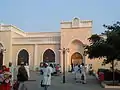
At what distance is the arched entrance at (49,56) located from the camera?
49594mm

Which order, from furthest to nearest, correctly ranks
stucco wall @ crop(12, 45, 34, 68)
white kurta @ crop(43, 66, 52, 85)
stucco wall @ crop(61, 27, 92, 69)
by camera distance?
stucco wall @ crop(12, 45, 34, 68)
stucco wall @ crop(61, 27, 92, 69)
white kurta @ crop(43, 66, 52, 85)

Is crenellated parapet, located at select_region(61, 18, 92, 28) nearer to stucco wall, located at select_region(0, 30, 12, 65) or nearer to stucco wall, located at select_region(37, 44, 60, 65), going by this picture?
stucco wall, located at select_region(37, 44, 60, 65)

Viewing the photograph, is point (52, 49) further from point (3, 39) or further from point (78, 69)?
point (78, 69)

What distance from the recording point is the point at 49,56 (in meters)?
49.9

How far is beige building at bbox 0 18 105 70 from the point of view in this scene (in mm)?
48656

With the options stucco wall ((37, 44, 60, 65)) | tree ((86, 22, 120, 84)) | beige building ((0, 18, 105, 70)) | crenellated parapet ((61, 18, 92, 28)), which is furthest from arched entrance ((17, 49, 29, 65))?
tree ((86, 22, 120, 84))

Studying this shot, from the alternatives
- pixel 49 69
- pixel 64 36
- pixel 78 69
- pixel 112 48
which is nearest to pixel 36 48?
pixel 64 36

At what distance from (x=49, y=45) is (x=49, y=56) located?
6.37 feet

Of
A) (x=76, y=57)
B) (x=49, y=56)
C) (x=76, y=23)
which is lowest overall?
(x=76, y=57)

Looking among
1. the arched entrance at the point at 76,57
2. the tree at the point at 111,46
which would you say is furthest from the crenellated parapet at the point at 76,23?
the tree at the point at 111,46

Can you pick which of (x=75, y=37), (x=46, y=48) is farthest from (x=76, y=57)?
(x=46, y=48)

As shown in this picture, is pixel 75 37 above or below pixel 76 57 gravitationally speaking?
above

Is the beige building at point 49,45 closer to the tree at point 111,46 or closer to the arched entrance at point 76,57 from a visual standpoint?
the arched entrance at point 76,57

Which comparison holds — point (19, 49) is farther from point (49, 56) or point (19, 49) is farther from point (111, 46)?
point (111, 46)
